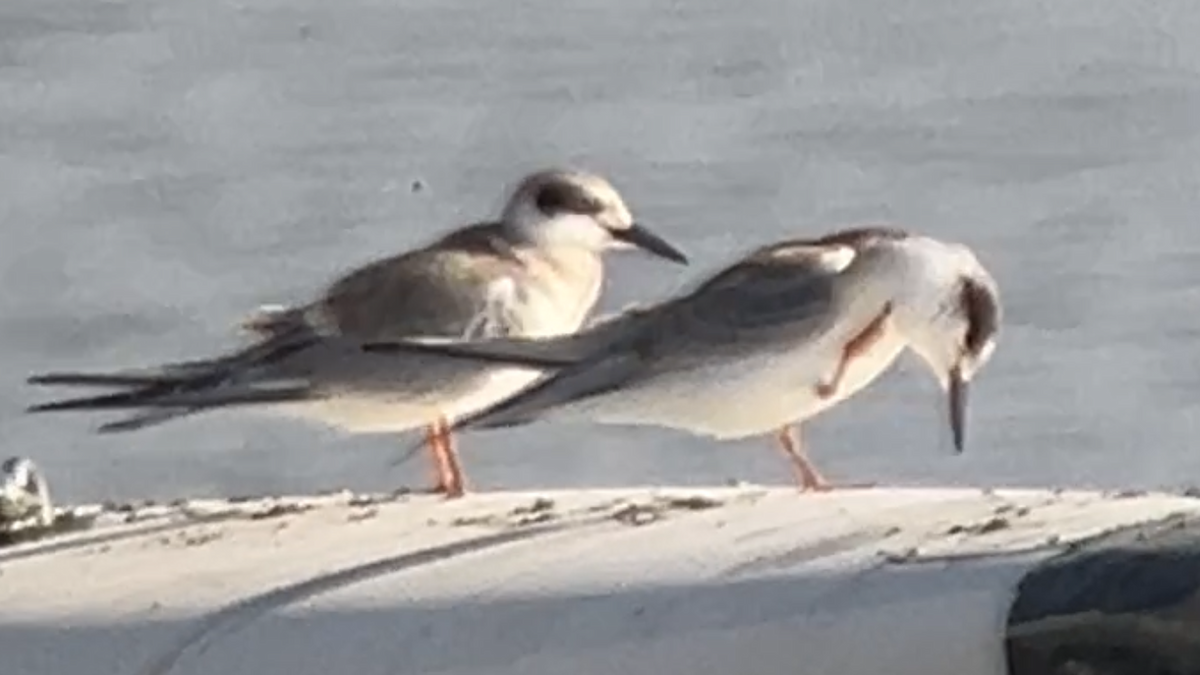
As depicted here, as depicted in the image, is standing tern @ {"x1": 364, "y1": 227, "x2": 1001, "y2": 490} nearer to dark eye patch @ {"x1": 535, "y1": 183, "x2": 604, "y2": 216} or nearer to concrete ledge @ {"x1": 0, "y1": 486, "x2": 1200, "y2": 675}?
concrete ledge @ {"x1": 0, "y1": 486, "x2": 1200, "y2": 675}

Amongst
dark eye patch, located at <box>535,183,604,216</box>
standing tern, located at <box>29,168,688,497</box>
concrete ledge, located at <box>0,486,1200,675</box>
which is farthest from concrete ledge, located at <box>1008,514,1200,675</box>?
dark eye patch, located at <box>535,183,604,216</box>

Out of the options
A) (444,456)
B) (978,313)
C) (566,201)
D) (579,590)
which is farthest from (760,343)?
(579,590)

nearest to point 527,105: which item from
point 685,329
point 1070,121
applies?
point 1070,121

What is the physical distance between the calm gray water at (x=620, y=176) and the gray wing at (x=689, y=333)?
1.40 metres

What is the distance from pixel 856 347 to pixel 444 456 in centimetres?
57

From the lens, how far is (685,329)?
4.69m

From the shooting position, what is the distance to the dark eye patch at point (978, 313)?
15.9ft

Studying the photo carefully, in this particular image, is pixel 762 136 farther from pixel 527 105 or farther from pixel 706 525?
pixel 706 525

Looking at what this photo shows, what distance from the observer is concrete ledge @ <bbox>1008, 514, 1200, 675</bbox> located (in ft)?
10.9

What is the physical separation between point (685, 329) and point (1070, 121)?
4045 mm

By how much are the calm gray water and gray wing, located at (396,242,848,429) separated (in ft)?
4.60

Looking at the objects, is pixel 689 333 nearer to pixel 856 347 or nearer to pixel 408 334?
pixel 856 347

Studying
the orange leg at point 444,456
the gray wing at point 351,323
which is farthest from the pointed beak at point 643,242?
the orange leg at point 444,456

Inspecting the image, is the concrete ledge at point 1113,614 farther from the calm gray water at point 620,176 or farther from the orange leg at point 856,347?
the calm gray water at point 620,176
